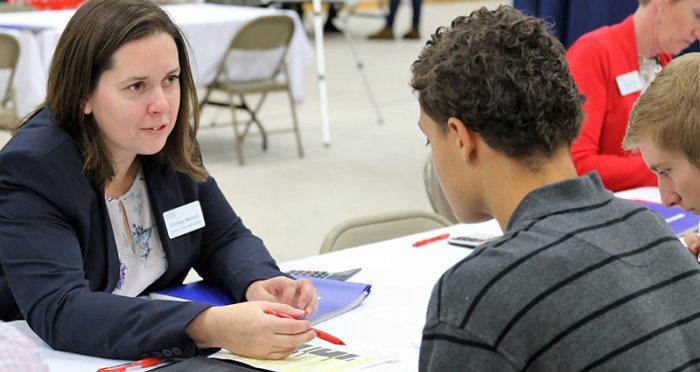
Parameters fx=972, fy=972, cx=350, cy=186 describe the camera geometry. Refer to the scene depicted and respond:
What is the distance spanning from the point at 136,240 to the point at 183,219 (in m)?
0.11

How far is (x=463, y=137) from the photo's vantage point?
1268 millimetres

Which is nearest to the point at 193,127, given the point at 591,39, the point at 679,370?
the point at 679,370

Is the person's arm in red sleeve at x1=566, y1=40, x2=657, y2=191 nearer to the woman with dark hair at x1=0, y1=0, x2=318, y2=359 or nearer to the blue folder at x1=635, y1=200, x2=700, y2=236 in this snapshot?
the blue folder at x1=635, y1=200, x2=700, y2=236

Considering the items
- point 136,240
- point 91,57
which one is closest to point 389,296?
point 136,240

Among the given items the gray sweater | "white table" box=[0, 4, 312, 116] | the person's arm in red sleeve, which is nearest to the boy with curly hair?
the gray sweater

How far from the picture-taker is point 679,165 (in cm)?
182

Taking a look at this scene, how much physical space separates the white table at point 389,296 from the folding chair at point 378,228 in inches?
7.4

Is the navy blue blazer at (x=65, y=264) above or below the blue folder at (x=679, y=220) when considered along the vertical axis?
above

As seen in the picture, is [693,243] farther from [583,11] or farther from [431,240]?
[583,11]

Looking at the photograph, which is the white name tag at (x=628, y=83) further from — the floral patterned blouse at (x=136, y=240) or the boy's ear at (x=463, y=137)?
the boy's ear at (x=463, y=137)

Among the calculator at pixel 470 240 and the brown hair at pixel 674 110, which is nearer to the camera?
the brown hair at pixel 674 110

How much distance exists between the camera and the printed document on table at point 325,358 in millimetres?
1644

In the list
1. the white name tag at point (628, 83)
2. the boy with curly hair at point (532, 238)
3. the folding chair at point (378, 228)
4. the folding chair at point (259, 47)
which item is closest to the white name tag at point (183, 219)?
the folding chair at point (378, 228)

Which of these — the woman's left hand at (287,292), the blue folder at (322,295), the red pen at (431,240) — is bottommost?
the red pen at (431,240)
